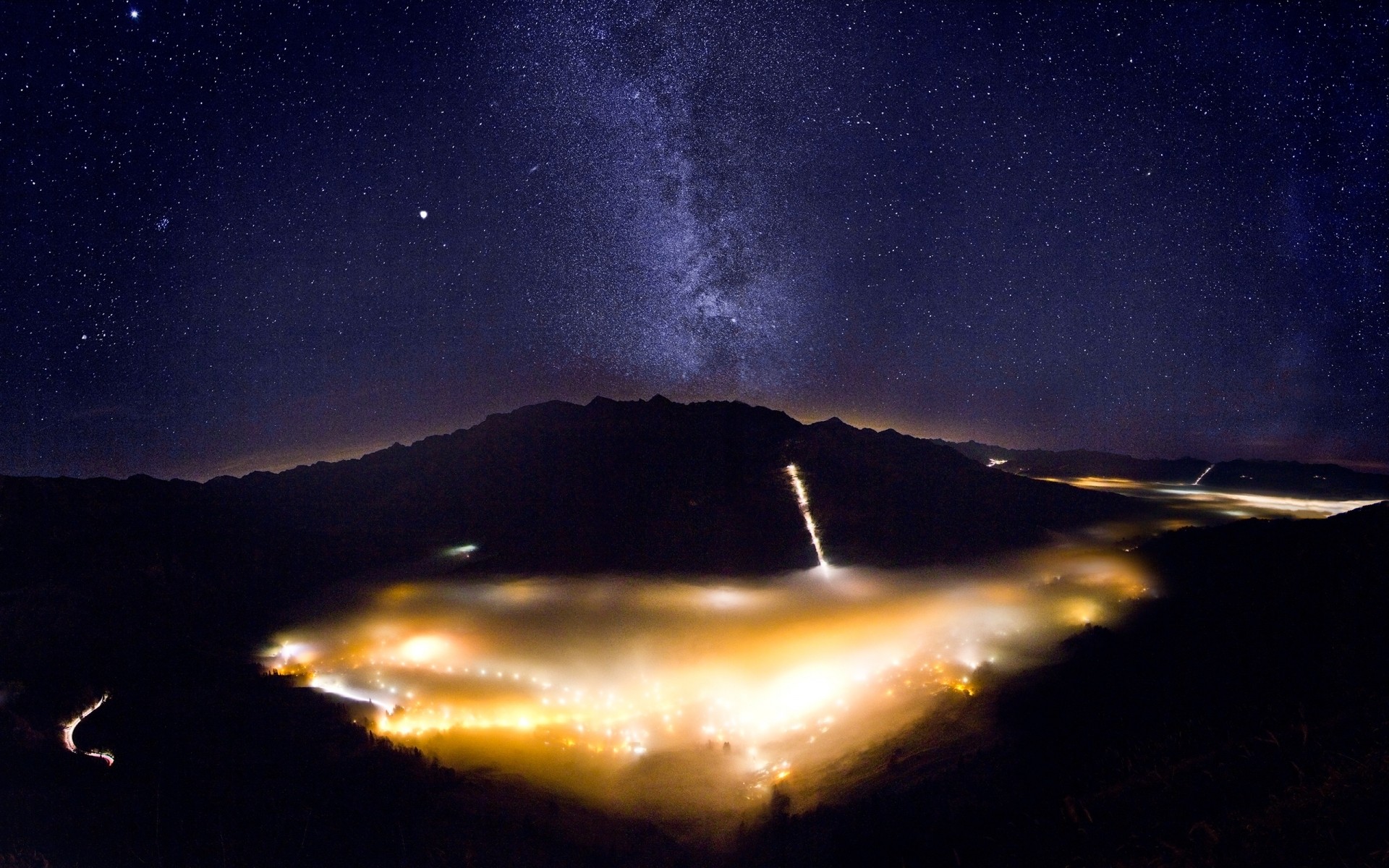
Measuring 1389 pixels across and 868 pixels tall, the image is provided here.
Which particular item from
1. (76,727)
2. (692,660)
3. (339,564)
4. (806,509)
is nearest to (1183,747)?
(692,660)

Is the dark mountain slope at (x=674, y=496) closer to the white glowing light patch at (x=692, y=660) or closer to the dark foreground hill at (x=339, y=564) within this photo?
the dark foreground hill at (x=339, y=564)

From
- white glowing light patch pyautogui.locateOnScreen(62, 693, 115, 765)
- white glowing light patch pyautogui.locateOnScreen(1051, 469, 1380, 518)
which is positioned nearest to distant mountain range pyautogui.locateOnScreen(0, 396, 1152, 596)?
white glowing light patch pyautogui.locateOnScreen(1051, 469, 1380, 518)

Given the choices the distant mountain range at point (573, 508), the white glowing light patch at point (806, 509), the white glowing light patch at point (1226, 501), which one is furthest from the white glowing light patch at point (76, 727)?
the white glowing light patch at point (1226, 501)

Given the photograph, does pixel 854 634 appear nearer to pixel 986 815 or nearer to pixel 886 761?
pixel 886 761

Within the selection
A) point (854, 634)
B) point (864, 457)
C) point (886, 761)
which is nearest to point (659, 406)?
point (864, 457)

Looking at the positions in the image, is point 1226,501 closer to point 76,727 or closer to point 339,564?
point 339,564
